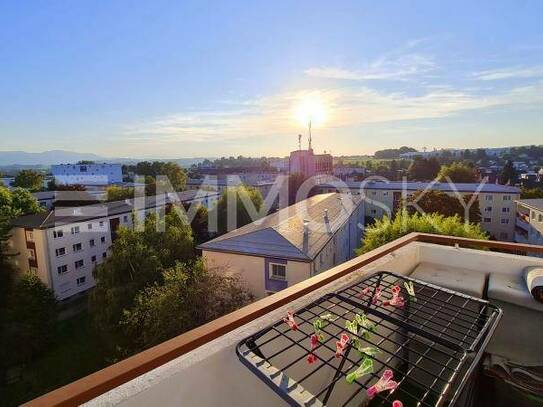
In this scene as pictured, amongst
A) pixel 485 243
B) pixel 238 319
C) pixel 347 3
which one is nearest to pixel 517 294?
pixel 485 243

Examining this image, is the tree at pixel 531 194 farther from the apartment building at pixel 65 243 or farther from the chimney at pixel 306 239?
the apartment building at pixel 65 243

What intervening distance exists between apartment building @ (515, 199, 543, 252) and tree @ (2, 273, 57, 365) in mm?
18181

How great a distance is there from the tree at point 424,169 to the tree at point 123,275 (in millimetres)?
26023

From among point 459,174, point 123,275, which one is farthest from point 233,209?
point 459,174

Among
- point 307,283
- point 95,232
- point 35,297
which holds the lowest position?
point 35,297

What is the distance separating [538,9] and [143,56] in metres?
9.51

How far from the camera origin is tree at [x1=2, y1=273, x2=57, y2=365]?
9156 mm

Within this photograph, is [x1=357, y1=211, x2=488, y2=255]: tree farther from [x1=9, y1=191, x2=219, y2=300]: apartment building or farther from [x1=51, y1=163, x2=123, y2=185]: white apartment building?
[x1=51, y1=163, x2=123, y2=185]: white apartment building

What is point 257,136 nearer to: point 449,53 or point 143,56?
point 143,56

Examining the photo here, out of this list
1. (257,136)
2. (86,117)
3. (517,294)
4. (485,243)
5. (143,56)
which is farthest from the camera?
(257,136)

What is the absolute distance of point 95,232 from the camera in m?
14.2

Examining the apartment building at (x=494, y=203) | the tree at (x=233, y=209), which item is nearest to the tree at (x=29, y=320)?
the tree at (x=233, y=209)

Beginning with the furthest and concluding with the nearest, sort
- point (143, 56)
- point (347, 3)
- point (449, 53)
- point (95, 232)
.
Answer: point (95, 232) < point (143, 56) < point (449, 53) < point (347, 3)

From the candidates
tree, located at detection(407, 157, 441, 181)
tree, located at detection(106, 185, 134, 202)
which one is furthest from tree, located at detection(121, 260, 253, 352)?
tree, located at detection(407, 157, 441, 181)
